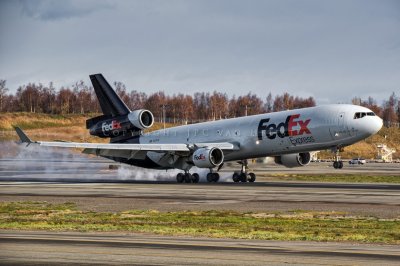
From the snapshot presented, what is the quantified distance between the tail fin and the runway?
45.4 metres

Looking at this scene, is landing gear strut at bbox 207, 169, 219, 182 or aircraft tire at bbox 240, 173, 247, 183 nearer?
landing gear strut at bbox 207, 169, 219, 182

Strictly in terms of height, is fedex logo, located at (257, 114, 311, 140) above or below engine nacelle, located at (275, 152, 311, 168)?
above

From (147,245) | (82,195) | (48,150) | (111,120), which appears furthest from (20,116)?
(147,245)

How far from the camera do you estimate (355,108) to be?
57.2 meters

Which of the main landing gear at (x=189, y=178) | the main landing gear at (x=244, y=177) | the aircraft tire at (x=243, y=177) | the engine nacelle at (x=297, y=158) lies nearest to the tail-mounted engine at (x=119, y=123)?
the main landing gear at (x=189, y=178)

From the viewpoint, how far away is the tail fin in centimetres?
6881

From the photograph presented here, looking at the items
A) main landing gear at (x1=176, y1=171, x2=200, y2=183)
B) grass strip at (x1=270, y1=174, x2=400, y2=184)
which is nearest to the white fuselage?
main landing gear at (x1=176, y1=171, x2=200, y2=183)

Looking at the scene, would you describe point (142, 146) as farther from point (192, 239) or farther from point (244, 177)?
point (192, 239)

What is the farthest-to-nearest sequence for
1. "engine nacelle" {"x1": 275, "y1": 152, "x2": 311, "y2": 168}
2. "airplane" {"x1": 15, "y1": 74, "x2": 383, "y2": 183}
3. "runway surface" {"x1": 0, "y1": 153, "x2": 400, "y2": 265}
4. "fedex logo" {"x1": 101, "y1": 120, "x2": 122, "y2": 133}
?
"fedex logo" {"x1": 101, "y1": 120, "x2": 122, "y2": 133}, "engine nacelle" {"x1": 275, "y1": 152, "x2": 311, "y2": 168}, "airplane" {"x1": 15, "y1": 74, "x2": 383, "y2": 183}, "runway surface" {"x1": 0, "y1": 153, "x2": 400, "y2": 265}

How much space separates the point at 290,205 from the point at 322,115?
2176 cm

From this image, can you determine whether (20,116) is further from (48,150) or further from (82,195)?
(82,195)

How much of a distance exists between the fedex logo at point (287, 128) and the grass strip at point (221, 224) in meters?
25.2

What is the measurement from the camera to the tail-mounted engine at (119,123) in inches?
2702

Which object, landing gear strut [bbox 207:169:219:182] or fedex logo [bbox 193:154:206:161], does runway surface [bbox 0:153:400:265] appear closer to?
landing gear strut [bbox 207:169:219:182]
